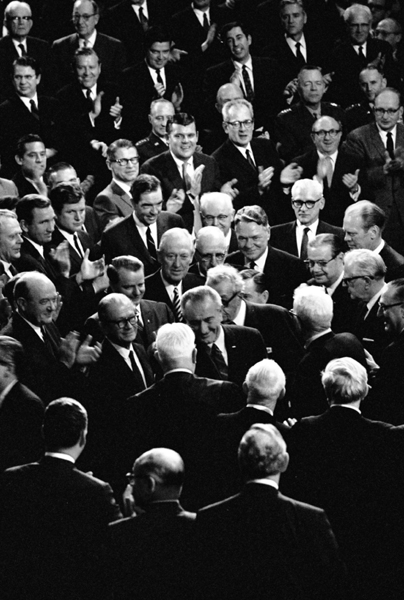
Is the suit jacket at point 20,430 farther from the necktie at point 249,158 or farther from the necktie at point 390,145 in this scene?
the necktie at point 390,145

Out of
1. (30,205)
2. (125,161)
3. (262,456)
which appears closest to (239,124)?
(125,161)

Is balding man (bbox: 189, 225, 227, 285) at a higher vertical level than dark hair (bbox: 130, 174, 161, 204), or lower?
lower

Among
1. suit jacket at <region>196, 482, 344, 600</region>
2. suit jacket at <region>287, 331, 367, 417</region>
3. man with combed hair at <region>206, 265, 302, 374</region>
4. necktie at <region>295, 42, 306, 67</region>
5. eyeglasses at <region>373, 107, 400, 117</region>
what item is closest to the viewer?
suit jacket at <region>196, 482, 344, 600</region>

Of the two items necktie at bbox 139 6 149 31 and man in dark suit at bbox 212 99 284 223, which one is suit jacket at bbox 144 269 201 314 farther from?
necktie at bbox 139 6 149 31

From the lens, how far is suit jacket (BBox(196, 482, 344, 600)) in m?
4.70

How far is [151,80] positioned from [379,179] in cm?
230

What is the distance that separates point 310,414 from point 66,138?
14.9 ft

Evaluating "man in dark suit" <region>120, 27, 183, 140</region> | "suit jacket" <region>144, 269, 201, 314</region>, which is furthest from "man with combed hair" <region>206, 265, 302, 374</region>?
"man in dark suit" <region>120, 27, 183, 140</region>

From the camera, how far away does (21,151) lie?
9.27 metres

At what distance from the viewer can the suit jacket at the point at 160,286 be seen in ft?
25.8

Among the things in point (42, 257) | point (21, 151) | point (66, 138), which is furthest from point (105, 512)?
point (66, 138)

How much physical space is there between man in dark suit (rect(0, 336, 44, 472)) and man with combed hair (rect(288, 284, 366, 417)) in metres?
1.41

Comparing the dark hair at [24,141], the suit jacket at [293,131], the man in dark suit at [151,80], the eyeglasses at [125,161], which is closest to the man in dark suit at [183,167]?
the eyeglasses at [125,161]

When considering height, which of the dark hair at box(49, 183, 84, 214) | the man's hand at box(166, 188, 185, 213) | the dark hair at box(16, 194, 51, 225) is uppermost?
the dark hair at box(16, 194, 51, 225)
